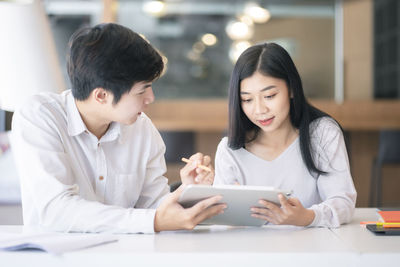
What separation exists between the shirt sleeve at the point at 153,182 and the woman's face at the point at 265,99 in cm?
32

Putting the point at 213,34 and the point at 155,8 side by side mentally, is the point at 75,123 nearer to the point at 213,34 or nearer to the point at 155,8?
the point at 155,8

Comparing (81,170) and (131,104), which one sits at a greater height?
(131,104)

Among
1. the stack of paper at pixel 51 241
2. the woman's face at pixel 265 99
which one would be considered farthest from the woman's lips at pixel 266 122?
the stack of paper at pixel 51 241

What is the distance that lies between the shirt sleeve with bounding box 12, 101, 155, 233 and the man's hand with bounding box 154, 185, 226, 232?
2 cm

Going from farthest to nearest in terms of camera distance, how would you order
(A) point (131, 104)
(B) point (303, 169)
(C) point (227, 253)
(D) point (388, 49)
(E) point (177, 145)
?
1. (D) point (388, 49)
2. (E) point (177, 145)
3. (B) point (303, 169)
4. (A) point (131, 104)
5. (C) point (227, 253)

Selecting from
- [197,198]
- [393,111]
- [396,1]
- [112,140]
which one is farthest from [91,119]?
[396,1]

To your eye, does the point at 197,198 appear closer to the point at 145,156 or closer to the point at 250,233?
the point at 250,233

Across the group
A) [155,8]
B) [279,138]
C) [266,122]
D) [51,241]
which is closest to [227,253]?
[51,241]

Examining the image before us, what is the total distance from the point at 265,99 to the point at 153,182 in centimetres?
44

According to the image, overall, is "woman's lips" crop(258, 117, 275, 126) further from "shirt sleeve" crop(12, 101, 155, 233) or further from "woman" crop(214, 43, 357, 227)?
"shirt sleeve" crop(12, 101, 155, 233)

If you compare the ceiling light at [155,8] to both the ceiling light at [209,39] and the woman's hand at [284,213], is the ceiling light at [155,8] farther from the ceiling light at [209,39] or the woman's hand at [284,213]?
the woman's hand at [284,213]

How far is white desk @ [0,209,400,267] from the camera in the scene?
95 centimetres

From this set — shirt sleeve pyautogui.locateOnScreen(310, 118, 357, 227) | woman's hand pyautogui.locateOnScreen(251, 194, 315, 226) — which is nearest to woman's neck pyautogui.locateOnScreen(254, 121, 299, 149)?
shirt sleeve pyautogui.locateOnScreen(310, 118, 357, 227)

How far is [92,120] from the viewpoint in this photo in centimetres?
147
